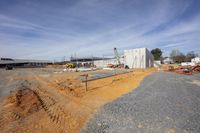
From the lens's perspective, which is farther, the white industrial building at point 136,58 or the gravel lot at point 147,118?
the white industrial building at point 136,58

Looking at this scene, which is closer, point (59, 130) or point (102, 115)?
point (59, 130)

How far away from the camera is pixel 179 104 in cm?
620

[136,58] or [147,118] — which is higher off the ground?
[136,58]

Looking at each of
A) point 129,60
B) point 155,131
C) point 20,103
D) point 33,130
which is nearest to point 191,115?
point 155,131

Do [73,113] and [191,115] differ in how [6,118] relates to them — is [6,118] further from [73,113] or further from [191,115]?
[191,115]

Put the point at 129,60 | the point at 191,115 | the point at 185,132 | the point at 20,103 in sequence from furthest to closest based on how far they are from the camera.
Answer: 1. the point at 129,60
2. the point at 20,103
3. the point at 191,115
4. the point at 185,132

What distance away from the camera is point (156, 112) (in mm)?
5266

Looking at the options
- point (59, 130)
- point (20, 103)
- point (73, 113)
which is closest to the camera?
point (59, 130)

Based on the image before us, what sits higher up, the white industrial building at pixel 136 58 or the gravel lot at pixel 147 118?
the white industrial building at pixel 136 58

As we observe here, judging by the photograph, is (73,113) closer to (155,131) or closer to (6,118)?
(6,118)

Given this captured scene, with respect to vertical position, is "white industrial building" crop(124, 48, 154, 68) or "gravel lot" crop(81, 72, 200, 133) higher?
"white industrial building" crop(124, 48, 154, 68)

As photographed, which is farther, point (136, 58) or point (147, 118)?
point (136, 58)

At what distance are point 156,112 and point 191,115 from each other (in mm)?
1230

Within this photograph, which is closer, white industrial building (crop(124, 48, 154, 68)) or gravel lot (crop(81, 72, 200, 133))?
gravel lot (crop(81, 72, 200, 133))
